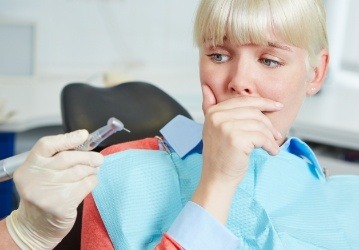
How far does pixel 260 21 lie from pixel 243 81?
0.11 m

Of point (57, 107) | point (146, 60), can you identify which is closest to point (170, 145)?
point (57, 107)

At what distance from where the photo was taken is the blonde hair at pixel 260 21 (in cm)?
123

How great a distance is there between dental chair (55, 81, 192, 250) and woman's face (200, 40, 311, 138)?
17.8 inches

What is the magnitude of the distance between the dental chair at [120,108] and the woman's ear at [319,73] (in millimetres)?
503

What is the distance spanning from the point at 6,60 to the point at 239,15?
1955 millimetres

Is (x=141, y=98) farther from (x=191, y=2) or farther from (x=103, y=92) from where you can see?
(x=191, y=2)

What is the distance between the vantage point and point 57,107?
2.59 m

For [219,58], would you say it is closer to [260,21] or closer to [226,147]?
[260,21]

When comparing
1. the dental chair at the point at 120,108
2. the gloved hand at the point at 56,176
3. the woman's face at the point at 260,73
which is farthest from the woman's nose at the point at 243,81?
the dental chair at the point at 120,108

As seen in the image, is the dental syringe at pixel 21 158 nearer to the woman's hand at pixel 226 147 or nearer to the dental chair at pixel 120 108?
the woman's hand at pixel 226 147

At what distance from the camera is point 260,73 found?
1250 mm

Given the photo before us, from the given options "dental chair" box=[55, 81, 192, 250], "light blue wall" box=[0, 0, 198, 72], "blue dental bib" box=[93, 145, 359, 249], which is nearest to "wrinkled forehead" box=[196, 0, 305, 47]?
"blue dental bib" box=[93, 145, 359, 249]

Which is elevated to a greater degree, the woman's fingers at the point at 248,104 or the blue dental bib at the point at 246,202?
the woman's fingers at the point at 248,104

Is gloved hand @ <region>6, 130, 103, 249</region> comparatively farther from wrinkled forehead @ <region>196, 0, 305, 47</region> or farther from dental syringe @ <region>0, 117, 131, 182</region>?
wrinkled forehead @ <region>196, 0, 305, 47</region>
